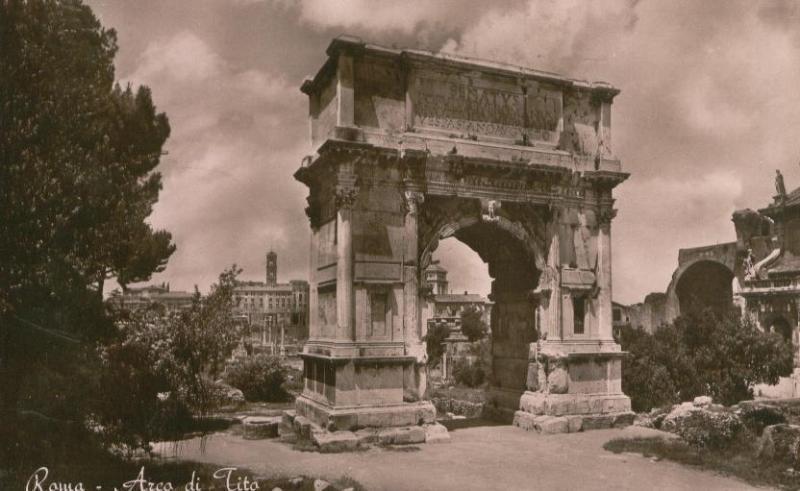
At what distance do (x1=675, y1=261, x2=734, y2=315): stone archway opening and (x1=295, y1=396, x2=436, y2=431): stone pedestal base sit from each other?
33.8m

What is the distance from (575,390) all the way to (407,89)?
784cm

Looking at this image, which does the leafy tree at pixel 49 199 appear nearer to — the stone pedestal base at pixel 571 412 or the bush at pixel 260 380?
the stone pedestal base at pixel 571 412

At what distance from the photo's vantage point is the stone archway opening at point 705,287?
4278cm

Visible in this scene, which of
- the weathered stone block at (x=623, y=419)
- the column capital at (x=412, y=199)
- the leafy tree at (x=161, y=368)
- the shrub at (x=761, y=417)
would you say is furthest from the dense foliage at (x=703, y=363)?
the leafy tree at (x=161, y=368)

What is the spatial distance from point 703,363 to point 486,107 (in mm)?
12809

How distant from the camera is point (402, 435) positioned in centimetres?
1343

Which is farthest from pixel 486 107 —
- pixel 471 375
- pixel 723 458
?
pixel 471 375

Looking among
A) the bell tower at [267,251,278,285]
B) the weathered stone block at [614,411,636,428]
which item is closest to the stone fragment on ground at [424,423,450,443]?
the weathered stone block at [614,411,636,428]

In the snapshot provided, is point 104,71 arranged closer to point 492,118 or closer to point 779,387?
point 492,118

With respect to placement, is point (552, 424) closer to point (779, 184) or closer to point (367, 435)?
point (367, 435)

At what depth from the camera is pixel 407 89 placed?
584 inches

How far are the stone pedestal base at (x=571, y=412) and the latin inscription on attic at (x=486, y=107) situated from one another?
6094 millimetres

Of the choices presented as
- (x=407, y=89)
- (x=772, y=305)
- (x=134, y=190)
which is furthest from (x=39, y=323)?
(x=772, y=305)

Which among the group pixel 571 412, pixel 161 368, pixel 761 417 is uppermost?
pixel 161 368
